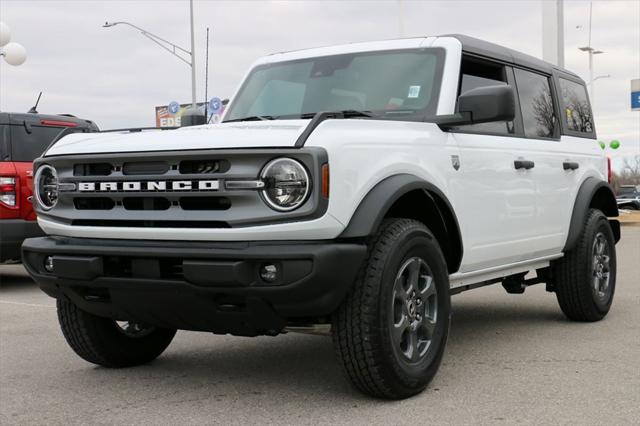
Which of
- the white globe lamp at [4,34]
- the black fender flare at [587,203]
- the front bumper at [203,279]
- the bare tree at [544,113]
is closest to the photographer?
the front bumper at [203,279]

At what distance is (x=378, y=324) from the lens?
3902 mm

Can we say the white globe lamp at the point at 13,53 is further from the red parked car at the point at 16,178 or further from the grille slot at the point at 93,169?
the grille slot at the point at 93,169

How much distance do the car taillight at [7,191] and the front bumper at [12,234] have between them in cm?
20

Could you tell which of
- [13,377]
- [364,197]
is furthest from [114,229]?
[13,377]

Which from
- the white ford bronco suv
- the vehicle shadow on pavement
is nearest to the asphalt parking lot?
the vehicle shadow on pavement

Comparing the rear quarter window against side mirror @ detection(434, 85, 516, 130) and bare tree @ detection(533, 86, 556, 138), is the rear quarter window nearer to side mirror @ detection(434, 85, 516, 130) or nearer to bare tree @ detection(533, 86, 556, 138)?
bare tree @ detection(533, 86, 556, 138)

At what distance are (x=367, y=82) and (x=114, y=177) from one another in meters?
1.76

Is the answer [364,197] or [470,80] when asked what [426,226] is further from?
[470,80]

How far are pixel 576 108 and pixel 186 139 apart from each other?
13.2 feet

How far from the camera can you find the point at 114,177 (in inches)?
162

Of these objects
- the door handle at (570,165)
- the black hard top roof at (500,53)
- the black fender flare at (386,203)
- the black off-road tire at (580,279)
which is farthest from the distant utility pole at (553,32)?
the black fender flare at (386,203)

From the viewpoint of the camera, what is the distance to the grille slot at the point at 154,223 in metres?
3.87

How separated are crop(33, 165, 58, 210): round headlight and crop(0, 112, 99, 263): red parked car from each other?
16.1 feet

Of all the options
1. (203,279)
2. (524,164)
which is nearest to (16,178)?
(524,164)
